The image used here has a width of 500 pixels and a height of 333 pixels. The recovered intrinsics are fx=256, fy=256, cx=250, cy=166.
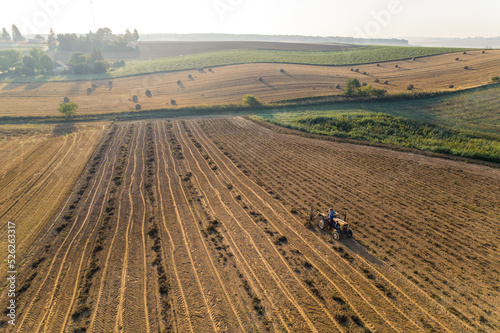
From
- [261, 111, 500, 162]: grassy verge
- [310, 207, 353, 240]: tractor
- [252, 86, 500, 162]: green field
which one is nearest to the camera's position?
[310, 207, 353, 240]: tractor

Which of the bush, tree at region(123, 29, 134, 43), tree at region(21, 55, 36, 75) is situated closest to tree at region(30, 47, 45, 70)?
tree at region(21, 55, 36, 75)

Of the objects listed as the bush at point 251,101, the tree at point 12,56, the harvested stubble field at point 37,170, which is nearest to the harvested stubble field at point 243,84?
the bush at point 251,101

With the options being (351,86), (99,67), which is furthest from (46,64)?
(351,86)

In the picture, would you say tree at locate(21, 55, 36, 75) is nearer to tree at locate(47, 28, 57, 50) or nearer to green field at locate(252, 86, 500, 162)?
tree at locate(47, 28, 57, 50)

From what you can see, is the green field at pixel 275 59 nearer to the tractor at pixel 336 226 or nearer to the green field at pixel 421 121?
the green field at pixel 421 121

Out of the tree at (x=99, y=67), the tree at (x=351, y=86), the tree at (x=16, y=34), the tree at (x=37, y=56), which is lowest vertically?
the tree at (x=351, y=86)

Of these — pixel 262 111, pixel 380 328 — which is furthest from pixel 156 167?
pixel 262 111

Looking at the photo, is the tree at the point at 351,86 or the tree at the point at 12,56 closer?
the tree at the point at 351,86
